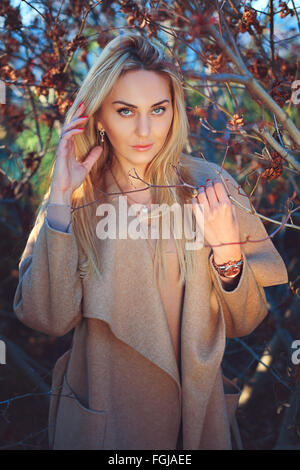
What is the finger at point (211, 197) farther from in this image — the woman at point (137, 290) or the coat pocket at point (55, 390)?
the coat pocket at point (55, 390)

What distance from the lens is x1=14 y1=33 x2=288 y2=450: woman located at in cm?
175

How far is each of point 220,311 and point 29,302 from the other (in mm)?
753

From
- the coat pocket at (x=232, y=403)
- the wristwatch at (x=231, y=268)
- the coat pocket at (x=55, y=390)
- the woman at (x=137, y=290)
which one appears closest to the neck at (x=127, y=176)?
the woman at (x=137, y=290)

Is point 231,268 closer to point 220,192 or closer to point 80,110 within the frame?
point 220,192

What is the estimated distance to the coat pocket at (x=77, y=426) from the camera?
1.75 metres

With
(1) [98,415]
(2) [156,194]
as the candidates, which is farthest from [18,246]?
(1) [98,415]

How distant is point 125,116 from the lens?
71.8 inches

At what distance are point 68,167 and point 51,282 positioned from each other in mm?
462

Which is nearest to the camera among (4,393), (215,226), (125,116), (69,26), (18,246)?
(215,226)

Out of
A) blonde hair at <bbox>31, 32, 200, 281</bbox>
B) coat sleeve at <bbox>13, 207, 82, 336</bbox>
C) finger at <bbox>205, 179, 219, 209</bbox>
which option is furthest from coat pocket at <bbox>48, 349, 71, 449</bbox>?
finger at <bbox>205, 179, 219, 209</bbox>

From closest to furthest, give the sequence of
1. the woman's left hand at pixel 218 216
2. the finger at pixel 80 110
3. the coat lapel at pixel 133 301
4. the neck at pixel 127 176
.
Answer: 1. the woman's left hand at pixel 218 216
2. the coat lapel at pixel 133 301
3. the finger at pixel 80 110
4. the neck at pixel 127 176

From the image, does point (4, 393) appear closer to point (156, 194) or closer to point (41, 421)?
point (41, 421)

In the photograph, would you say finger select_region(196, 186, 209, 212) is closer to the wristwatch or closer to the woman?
the woman

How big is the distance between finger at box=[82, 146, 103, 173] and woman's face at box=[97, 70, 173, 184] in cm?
11
